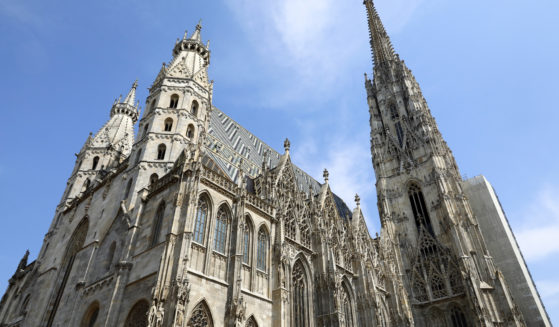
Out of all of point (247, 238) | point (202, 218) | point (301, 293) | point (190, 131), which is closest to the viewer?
point (202, 218)

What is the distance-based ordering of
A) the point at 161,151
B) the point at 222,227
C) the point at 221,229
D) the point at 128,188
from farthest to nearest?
the point at 161,151, the point at 128,188, the point at 222,227, the point at 221,229

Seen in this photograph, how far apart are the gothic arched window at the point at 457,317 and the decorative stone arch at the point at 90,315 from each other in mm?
27592

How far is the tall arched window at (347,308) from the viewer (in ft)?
82.4

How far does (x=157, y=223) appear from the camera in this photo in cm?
1856

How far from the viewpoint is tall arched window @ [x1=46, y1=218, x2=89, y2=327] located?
2333cm

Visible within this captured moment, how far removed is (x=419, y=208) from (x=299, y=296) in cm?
2113

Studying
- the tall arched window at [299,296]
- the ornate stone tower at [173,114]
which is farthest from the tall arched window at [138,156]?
the tall arched window at [299,296]

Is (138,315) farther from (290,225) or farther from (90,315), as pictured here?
(290,225)

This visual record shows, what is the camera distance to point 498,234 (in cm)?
3784

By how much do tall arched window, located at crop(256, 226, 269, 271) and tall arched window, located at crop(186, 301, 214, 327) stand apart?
4454 millimetres

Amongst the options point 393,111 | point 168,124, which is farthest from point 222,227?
point 393,111

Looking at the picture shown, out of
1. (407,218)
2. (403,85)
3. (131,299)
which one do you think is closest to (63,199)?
(131,299)

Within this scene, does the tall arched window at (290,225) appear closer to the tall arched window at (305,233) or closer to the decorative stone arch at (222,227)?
the tall arched window at (305,233)

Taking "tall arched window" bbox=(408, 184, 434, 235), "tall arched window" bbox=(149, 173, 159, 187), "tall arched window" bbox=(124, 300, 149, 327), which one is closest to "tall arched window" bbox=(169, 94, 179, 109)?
"tall arched window" bbox=(149, 173, 159, 187)
